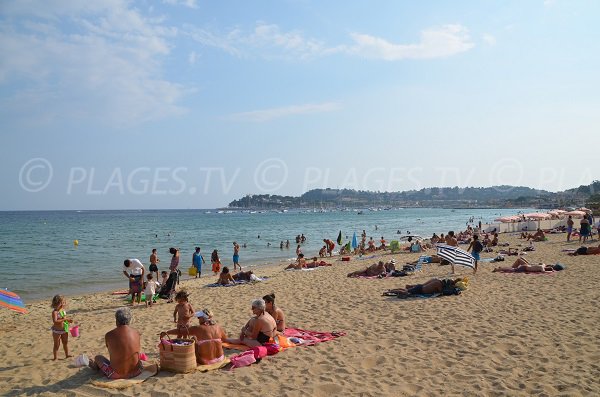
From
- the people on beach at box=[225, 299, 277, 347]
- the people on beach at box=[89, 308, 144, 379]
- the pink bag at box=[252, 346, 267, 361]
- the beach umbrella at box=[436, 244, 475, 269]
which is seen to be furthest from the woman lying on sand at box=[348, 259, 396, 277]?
the people on beach at box=[89, 308, 144, 379]

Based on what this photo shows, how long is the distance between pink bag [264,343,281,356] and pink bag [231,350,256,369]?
0.99 ft

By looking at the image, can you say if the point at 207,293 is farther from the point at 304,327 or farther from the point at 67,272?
the point at 67,272

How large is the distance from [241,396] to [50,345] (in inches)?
172

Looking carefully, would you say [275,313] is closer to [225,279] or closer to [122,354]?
[122,354]

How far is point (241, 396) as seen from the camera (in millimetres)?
4625

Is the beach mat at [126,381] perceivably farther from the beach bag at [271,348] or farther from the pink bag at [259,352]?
the beach bag at [271,348]

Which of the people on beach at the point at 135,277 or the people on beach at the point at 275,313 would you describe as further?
the people on beach at the point at 135,277

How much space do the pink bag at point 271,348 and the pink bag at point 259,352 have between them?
0.07 meters

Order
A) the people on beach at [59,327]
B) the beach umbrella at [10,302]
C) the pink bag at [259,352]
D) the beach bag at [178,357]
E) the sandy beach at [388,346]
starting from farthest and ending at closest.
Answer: the beach umbrella at [10,302] < the people on beach at [59,327] < the pink bag at [259,352] < the beach bag at [178,357] < the sandy beach at [388,346]

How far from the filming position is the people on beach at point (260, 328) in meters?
6.15

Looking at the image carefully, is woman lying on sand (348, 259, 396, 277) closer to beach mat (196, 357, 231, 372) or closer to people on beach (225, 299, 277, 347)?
people on beach (225, 299, 277, 347)

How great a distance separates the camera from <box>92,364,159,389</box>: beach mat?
15.9 ft

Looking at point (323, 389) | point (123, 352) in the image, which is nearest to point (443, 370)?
point (323, 389)

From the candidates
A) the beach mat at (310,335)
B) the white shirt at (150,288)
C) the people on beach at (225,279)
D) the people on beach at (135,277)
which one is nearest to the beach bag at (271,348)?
the beach mat at (310,335)
